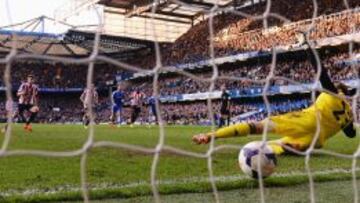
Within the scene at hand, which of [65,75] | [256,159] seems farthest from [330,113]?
[65,75]

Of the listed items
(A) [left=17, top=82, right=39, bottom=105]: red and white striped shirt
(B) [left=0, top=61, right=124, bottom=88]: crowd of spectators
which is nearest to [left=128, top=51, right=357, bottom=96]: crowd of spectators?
(A) [left=17, top=82, right=39, bottom=105]: red and white striped shirt

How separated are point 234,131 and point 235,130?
27 mm

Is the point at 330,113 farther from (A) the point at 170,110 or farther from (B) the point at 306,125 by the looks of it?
(A) the point at 170,110

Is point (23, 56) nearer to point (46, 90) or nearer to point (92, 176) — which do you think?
point (92, 176)

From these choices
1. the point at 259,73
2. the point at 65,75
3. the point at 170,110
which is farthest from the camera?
the point at 65,75

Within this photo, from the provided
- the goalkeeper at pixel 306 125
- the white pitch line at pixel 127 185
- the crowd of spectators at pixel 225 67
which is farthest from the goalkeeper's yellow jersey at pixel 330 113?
the crowd of spectators at pixel 225 67

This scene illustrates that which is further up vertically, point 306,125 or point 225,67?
point 225,67

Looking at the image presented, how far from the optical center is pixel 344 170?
6.84 metres

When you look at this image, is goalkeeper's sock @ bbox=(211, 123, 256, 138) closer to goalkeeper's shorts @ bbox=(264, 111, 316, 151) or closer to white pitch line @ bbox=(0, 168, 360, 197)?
goalkeeper's shorts @ bbox=(264, 111, 316, 151)

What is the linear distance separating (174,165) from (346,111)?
2.54m

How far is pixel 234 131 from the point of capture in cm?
503

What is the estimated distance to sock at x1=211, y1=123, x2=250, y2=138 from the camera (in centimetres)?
494

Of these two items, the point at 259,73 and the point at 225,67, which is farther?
the point at 225,67

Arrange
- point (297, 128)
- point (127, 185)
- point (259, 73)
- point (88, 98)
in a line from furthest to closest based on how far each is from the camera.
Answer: point (259, 73)
point (127, 185)
point (297, 128)
point (88, 98)
